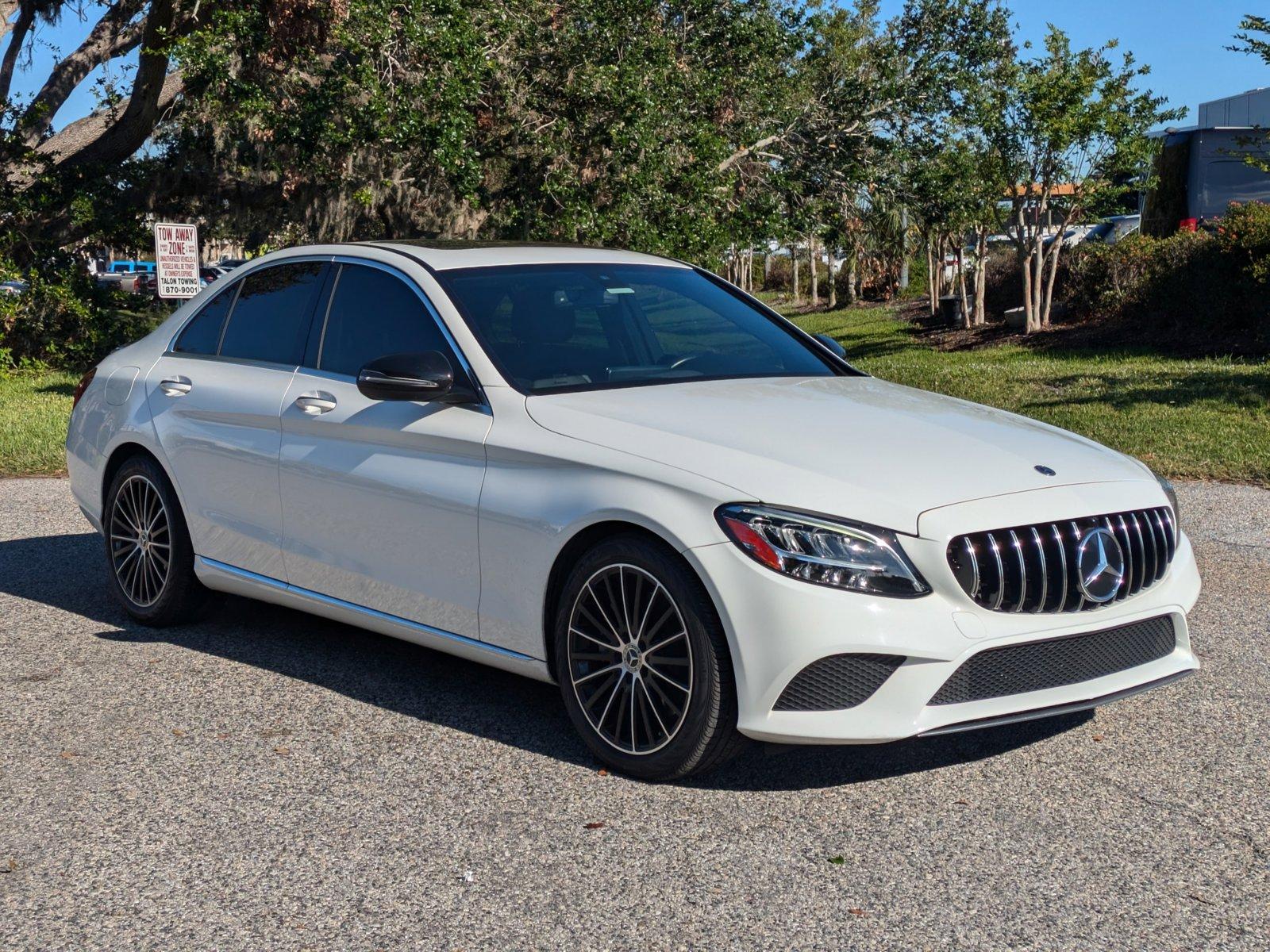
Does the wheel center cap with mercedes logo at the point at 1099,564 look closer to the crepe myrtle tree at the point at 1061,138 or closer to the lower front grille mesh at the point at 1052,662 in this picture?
the lower front grille mesh at the point at 1052,662

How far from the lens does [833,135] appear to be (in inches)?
985

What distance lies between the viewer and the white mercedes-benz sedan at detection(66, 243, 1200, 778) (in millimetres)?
4172

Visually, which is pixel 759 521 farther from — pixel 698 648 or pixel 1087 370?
pixel 1087 370

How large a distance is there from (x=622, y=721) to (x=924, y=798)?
37.9 inches

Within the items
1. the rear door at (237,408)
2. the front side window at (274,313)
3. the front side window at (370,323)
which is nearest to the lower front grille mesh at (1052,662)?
the front side window at (370,323)

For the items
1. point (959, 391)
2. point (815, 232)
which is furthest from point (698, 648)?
point (815, 232)

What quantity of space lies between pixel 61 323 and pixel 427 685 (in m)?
17.4

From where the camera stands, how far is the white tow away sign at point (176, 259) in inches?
629

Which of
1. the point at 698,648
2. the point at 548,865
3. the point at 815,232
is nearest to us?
the point at 548,865

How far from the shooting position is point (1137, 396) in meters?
13.7

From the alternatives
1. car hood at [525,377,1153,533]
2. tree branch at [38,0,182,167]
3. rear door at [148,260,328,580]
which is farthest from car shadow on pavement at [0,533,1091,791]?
tree branch at [38,0,182,167]

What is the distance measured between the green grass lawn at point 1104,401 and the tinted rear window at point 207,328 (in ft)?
20.3

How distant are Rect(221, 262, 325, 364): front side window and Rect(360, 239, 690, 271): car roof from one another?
1.07 ft

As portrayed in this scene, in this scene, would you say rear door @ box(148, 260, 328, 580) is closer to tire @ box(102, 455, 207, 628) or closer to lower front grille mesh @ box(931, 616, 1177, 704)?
tire @ box(102, 455, 207, 628)
